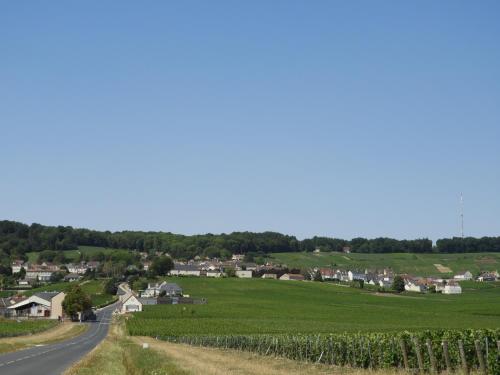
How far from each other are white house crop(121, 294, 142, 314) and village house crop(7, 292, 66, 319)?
13190mm

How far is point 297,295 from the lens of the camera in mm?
173375

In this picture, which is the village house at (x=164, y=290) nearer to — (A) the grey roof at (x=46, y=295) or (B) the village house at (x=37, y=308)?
(A) the grey roof at (x=46, y=295)

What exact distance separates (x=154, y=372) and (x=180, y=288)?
6273 inches

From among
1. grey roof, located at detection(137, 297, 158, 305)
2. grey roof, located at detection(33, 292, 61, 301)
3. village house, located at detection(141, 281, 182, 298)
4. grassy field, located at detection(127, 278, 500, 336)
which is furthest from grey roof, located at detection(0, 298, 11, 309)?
village house, located at detection(141, 281, 182, 298)

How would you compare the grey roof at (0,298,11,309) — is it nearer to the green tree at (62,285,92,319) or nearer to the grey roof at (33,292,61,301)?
the grey roof at (33,292,61,301)

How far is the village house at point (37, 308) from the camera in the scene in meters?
138

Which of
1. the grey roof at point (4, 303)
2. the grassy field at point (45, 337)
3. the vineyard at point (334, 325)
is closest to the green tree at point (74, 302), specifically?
the vineyard at point (334, 325)

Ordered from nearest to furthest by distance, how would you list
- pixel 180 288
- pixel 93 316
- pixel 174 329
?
1. pixel 174 329
2. pixel 93 316
3. pixel 180 288

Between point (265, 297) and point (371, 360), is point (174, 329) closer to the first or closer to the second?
point (371, 360)

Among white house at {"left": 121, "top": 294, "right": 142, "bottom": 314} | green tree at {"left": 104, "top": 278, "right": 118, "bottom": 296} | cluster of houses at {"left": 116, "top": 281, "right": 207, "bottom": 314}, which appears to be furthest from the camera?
green tree at {"left": 104, "top": 278, "right": 118, "bottom": 296}

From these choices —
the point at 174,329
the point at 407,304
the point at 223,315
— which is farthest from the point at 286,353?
the point at 407,304

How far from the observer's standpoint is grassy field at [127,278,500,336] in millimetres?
92688

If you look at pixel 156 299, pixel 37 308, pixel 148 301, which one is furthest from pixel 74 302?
pixel 156 299

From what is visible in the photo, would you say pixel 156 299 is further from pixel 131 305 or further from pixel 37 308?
pixel 37 308
